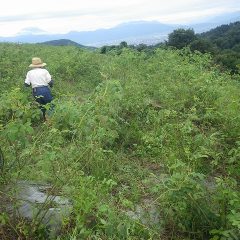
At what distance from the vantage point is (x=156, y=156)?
574 cm

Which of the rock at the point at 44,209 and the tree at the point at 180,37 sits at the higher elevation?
the tree at the point at 180,37

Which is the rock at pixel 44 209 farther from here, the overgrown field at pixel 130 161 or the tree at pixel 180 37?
the tree at pixel 180 37

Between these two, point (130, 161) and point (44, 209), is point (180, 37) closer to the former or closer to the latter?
point (130, 161)

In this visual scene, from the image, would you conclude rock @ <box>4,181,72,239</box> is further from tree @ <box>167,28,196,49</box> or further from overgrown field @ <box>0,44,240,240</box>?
tree @ <box>167,28,196,49</box>

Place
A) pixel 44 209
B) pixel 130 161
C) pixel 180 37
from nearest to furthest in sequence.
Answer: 1. pixel 44 209
2. pixel 130 161
3. pixel 180 37

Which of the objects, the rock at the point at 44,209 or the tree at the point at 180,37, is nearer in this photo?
the rock at the point at 44,209

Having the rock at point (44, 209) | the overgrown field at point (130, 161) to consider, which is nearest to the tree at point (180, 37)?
the overgrown field at point (130, 161)

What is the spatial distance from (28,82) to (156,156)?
3722 millimetres

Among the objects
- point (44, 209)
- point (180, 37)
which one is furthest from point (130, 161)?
point (180, 37)

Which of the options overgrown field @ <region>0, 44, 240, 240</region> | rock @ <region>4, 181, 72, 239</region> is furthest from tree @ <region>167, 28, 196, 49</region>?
rock @ <region>4, 181, 72, 239</region>

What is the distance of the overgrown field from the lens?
3648 millimetres

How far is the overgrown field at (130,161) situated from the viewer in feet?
12.0


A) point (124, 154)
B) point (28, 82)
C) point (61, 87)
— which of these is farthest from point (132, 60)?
point (124, 154)

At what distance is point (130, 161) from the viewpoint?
575cm
